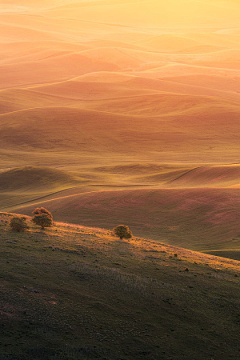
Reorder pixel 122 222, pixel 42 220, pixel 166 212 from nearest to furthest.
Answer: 1. pixel 42 220
2. pixel 122 222
3. pixel 166 212

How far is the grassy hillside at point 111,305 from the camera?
11.2 metres

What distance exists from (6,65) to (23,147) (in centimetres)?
10190

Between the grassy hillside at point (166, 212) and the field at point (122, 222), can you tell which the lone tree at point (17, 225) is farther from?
the grassy hillside at point (166, 212)

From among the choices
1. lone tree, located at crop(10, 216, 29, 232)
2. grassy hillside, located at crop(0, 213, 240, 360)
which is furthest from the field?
lone tree, located at crop(10, 216, 29, 232)

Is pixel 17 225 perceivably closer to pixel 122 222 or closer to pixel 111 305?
pixel 111 305

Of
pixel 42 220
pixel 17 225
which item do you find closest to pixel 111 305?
pixel 17 225

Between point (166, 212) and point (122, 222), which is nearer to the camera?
point (122, 222)

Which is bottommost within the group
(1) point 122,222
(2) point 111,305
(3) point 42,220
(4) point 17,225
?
(2) point 111,305

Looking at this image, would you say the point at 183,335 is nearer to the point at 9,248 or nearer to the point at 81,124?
the point at 9,248

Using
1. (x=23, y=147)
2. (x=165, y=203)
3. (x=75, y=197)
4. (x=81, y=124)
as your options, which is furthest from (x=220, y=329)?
(x=81, y=124)

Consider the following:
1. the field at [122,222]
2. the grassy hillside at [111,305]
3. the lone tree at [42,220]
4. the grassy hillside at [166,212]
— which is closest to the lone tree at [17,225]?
the field at [122,222]

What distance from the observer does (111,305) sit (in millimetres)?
13703

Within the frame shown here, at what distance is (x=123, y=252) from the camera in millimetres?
21156

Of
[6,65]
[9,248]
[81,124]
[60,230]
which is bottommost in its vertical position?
[9,248]
